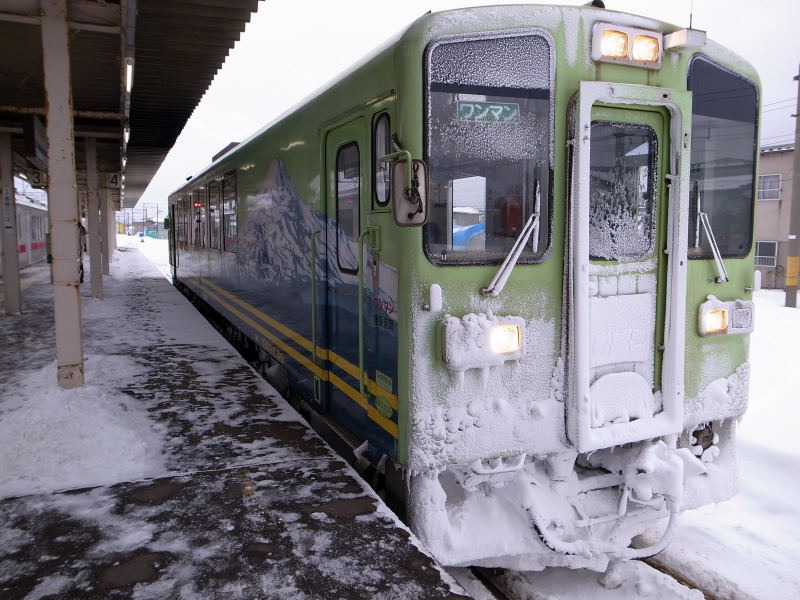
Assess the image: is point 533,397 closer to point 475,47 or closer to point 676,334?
point 676,334

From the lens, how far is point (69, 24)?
6.02 metres

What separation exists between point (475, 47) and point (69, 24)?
456 centimetres

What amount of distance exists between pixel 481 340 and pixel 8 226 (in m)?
11.3

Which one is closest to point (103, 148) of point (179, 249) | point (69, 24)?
point (179, 249)

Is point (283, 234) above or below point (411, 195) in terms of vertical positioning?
below

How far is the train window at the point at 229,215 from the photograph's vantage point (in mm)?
7914

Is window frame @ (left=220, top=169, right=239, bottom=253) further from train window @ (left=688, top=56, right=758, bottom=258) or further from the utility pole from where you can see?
the utility pole

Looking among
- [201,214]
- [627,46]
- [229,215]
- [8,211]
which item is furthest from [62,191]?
[8,211]

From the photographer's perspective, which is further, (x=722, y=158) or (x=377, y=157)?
(x=722, y=158)

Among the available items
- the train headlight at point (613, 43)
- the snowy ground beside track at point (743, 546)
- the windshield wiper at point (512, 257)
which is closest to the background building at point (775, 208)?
the snowy ground beside track at point (743, 546)

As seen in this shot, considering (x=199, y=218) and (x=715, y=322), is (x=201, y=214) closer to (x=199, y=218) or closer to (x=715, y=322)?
(x=199, y=218)

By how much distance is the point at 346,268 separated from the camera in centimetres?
423

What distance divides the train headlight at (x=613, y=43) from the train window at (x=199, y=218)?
8.01 metres

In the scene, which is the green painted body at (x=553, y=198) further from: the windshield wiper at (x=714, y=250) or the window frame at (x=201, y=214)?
the window frame at (x=201, y=214)
